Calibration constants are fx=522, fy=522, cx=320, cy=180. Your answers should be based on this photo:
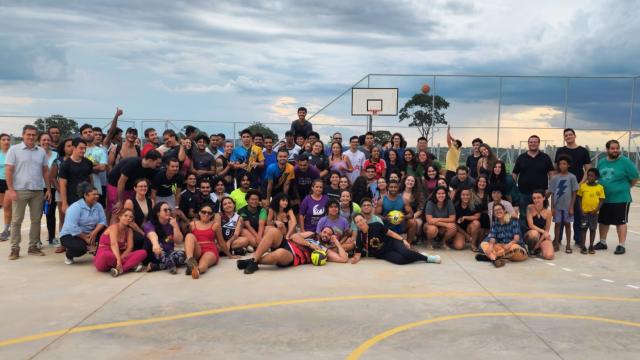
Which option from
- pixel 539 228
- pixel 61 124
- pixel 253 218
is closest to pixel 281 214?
pixel 253 218

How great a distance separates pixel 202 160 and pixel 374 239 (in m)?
3.58

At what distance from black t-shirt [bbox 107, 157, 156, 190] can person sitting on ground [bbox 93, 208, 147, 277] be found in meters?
1.07

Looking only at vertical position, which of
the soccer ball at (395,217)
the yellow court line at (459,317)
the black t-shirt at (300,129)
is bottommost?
the yellow court line at (459,317)

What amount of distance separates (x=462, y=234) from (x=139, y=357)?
624 centimetres

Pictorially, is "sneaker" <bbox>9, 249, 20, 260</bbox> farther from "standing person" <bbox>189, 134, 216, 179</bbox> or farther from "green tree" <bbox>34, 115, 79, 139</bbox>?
"green tree" <bbox>34, 115, 79, 139</bbox>

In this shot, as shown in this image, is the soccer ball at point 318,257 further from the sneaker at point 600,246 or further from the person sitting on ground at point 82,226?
the sneaker at point 600,246

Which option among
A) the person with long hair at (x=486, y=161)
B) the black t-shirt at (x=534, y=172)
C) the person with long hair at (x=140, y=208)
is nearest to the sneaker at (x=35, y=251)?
the person with long hair at (x=140, y=208)

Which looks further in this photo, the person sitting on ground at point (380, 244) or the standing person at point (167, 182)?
the standing person at point (167, 182)

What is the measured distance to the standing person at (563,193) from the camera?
877cm

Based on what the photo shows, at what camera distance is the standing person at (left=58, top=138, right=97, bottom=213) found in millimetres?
8047

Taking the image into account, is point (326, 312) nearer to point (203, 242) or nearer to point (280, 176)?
point (203, 242)

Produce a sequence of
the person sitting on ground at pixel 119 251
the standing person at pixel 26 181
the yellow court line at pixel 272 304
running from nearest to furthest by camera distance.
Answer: the yellow court line at pixel 272 304
the person sitting on ground at pixel 119 251
the standing person at pixel 26 181

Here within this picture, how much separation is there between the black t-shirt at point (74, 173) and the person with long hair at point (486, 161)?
659 centimetres

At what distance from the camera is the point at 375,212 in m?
9.12
